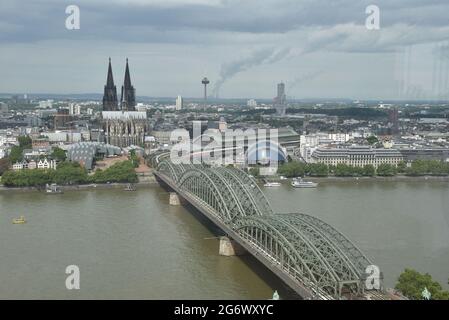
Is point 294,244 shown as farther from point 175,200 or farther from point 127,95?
point 127,95

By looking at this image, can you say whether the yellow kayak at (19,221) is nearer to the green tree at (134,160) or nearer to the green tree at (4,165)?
the green tree at (4,165)

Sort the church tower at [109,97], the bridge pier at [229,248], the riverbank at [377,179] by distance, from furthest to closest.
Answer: the church tower at [109,97], the riverbank at [377,179], the bridge pier at [229,248]

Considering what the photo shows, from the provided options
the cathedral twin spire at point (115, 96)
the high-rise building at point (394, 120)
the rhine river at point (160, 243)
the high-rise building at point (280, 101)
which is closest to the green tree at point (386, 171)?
the rhine river at point (160, 243)

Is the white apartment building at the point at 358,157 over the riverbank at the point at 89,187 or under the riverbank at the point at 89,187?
over

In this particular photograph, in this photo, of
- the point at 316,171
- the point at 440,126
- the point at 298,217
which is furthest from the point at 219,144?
the point at 298,217

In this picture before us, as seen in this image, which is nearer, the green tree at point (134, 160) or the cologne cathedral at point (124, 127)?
the green tree at point (134, 160)

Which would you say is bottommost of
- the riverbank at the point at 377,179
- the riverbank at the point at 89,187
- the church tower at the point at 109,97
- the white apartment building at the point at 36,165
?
the riverbank at the point at 377,179

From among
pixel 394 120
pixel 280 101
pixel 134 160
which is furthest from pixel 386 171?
pixel 280 101

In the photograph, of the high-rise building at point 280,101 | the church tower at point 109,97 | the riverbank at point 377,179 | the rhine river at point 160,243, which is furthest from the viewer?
the high-rise building at point 280,101
